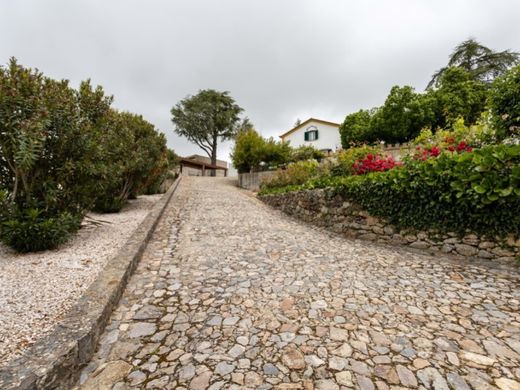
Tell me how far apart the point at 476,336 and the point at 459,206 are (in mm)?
2570

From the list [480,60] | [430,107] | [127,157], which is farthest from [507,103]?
[480,60]

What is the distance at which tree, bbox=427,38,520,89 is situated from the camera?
→ 1886 centimetres

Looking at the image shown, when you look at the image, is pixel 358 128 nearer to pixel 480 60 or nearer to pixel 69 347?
pixel 480 60

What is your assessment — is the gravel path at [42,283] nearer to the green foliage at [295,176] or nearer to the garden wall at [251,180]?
the green foliage at [295,176]

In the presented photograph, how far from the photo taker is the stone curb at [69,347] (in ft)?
4.72

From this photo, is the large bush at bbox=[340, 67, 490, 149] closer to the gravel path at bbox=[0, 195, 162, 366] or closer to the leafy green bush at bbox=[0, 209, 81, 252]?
the gravel path at bbox=[0, 195, 162, 366]

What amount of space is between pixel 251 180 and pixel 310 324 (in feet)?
47.5

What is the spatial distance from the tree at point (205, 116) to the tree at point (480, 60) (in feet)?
70.0

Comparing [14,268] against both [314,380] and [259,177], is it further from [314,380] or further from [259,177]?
[259,177]

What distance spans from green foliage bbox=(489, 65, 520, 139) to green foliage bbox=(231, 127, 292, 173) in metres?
12.2

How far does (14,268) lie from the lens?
298 centimetres

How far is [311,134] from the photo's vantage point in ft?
93.0

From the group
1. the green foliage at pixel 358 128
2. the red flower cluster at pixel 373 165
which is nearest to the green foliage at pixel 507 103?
the red flower cluster at pixel 373 165

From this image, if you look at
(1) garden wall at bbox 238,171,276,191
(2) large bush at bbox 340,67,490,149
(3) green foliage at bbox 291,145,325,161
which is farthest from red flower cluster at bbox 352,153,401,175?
(3) green foliage at bbox 291,145,325,161
